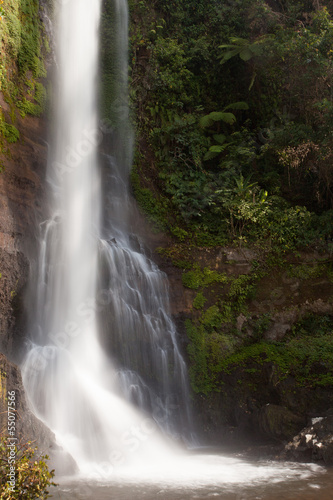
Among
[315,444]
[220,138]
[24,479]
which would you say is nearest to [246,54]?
[220,138]

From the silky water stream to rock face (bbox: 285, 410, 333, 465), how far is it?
0.35m

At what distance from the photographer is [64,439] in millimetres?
7309

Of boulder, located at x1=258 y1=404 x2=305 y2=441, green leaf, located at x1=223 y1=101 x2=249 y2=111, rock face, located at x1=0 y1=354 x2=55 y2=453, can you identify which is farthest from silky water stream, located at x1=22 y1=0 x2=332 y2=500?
green leaf, located at x1=223 y1=101 x2=249 y2=111

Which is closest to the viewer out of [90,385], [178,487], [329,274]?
[178,487]

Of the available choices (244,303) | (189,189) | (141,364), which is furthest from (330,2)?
(141,364)

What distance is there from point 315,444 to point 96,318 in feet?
17.0

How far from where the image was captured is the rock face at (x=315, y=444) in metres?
7.34

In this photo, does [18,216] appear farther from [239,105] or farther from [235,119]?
[239,105]

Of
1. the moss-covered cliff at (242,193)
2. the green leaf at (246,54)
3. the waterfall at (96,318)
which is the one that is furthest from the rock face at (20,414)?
the green leaf at (246,54)

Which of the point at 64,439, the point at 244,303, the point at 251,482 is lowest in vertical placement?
the point at 251,482

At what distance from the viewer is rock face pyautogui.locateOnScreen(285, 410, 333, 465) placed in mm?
7336

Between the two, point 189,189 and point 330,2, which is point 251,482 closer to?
point 189,189

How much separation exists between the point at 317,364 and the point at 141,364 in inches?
155

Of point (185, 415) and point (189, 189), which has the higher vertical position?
point (189, 189)
